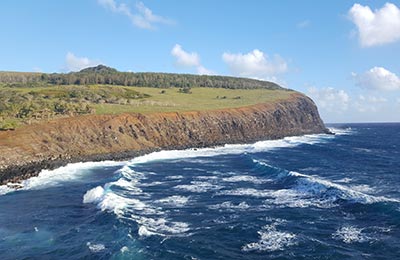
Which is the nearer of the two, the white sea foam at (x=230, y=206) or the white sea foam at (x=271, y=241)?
the white sea foam at (x=271, y=241)

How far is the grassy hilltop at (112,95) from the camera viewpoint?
75.8m

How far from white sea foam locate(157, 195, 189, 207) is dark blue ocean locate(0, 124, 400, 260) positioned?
0.10m

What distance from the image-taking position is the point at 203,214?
3259 centimetres

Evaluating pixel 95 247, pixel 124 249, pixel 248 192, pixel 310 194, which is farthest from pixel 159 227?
pixel 310 194

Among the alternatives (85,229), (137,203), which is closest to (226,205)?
(137,203)

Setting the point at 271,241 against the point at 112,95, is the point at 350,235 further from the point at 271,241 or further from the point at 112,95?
the point at 112,95

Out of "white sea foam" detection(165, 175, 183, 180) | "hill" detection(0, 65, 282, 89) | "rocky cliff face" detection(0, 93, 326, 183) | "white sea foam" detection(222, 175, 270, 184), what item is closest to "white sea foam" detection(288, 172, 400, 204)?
"white sea foam" detection(222, 175, 270, 184)

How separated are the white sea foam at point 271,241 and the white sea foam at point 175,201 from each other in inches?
383

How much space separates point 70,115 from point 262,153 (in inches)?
1476

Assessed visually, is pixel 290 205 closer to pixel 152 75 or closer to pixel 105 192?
pixel 105 192

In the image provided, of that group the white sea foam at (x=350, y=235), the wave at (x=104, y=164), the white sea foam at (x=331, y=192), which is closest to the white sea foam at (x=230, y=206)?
the white sea foam at (x=331, y=192)

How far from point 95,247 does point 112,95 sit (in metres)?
78.3

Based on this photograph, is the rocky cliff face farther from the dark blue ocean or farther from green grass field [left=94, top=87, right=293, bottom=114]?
the dark blue ocean

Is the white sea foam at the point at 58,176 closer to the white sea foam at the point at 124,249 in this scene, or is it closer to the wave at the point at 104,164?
the wave at the point at 104,164
